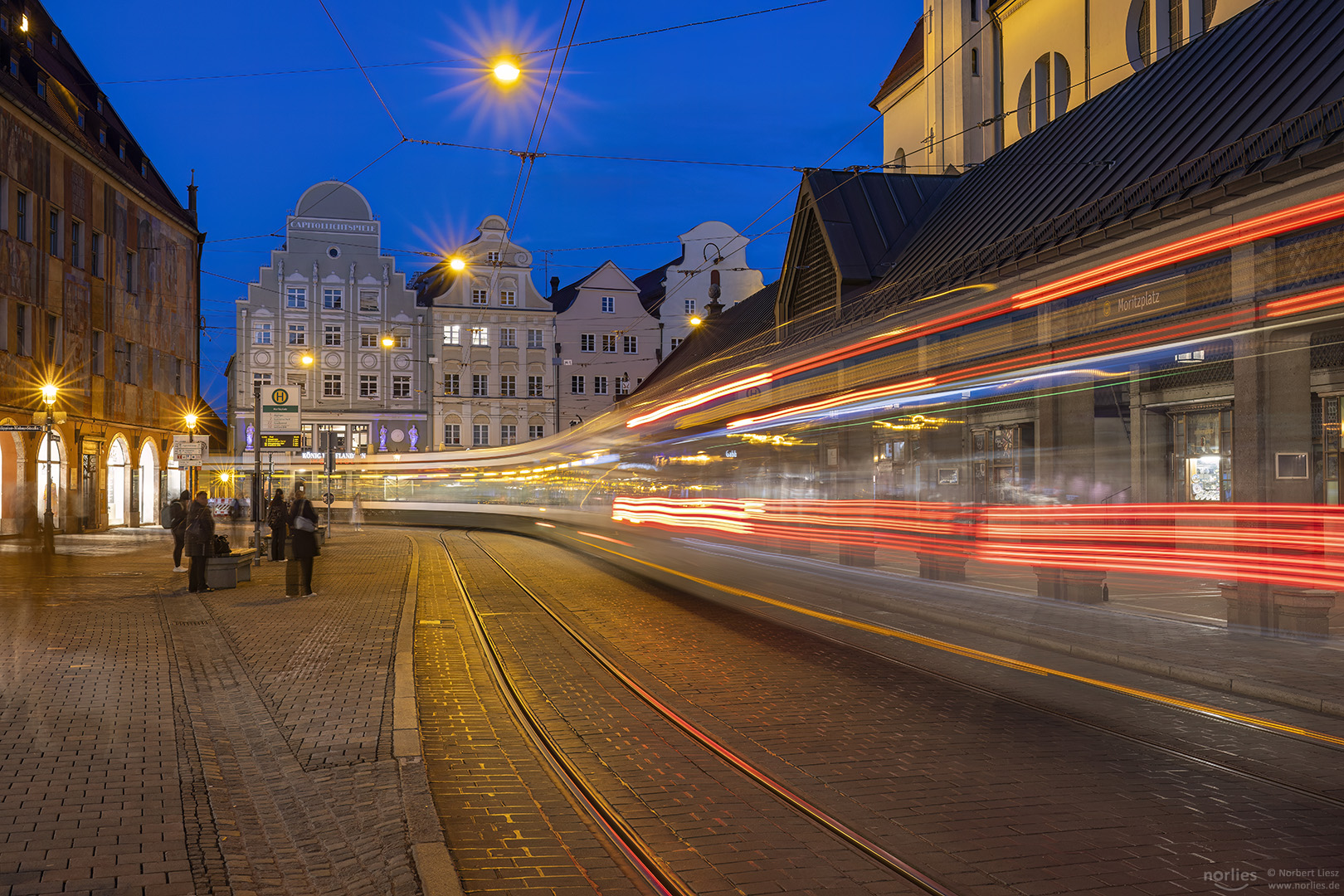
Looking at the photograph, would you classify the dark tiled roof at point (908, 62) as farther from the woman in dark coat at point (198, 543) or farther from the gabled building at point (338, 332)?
the gabled building at point (338, 332)

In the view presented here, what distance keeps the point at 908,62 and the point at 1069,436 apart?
25.7m

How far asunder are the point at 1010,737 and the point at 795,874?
10.4ft

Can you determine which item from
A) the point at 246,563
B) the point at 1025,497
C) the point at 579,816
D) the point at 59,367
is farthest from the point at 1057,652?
the point at 59,367

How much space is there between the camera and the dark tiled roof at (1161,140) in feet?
45.1

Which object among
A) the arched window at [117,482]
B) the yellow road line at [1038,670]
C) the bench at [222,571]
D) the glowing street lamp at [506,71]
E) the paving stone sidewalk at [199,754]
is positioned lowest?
the yellow road line at [1038,670]

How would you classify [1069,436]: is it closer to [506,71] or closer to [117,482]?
[506,71]

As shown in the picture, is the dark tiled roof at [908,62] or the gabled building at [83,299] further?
the dark tiled roof at [908,62]

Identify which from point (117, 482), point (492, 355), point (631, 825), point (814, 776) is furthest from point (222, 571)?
point (492, 355)

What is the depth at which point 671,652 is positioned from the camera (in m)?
11.5

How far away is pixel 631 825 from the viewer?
581 centimetres

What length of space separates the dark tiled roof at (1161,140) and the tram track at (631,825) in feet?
31.7

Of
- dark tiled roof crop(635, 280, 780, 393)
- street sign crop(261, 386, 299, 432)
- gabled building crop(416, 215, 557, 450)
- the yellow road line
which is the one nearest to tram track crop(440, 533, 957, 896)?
the yellow road line

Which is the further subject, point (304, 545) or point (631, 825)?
point (304, 545)

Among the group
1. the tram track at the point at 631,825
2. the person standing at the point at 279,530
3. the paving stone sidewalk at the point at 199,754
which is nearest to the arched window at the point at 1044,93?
the person standing at the point at 279,530
